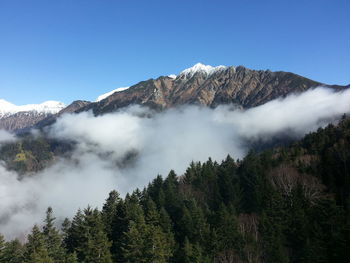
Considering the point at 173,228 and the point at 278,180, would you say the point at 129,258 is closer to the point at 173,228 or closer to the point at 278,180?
the point at 173,228

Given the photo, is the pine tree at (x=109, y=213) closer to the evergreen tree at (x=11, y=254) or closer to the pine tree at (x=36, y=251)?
the evergreen tree at (x=11, y=254)

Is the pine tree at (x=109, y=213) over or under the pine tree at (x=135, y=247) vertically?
over

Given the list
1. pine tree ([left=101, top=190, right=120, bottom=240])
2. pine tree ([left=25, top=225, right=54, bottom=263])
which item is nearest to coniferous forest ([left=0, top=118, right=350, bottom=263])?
pine tree ([left=25, top=225, right=54, bottom=263])

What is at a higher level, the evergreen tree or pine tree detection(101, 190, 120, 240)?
pine tree detection(101, 190, 120, 240)

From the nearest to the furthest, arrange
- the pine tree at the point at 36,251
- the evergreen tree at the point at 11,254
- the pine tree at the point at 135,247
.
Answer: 1. the pine tree at the point at 36,251
2. the evergreen tree at the point at 11,254
3. the pine tree at the point at 135,247

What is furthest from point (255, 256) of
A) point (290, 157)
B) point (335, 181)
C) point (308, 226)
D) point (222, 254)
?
point (290, 157)

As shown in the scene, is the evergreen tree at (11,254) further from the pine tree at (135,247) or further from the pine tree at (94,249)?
the pine tree at (135,247)

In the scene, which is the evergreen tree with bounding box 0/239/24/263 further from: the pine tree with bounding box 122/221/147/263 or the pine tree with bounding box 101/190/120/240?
the pine tree with bounding box 101/190/120/240

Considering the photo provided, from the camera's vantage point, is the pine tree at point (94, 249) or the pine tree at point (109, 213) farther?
the pine tree at point (109, 213)

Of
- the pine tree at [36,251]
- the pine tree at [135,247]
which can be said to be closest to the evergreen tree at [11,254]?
the pine tree at [36,251]

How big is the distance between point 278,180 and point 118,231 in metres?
45.5

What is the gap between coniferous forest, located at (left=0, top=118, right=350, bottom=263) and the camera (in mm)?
55438

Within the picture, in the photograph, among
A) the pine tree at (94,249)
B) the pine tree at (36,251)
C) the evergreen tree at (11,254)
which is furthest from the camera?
the pine tree at (94,249)

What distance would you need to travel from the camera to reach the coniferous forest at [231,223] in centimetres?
5544
